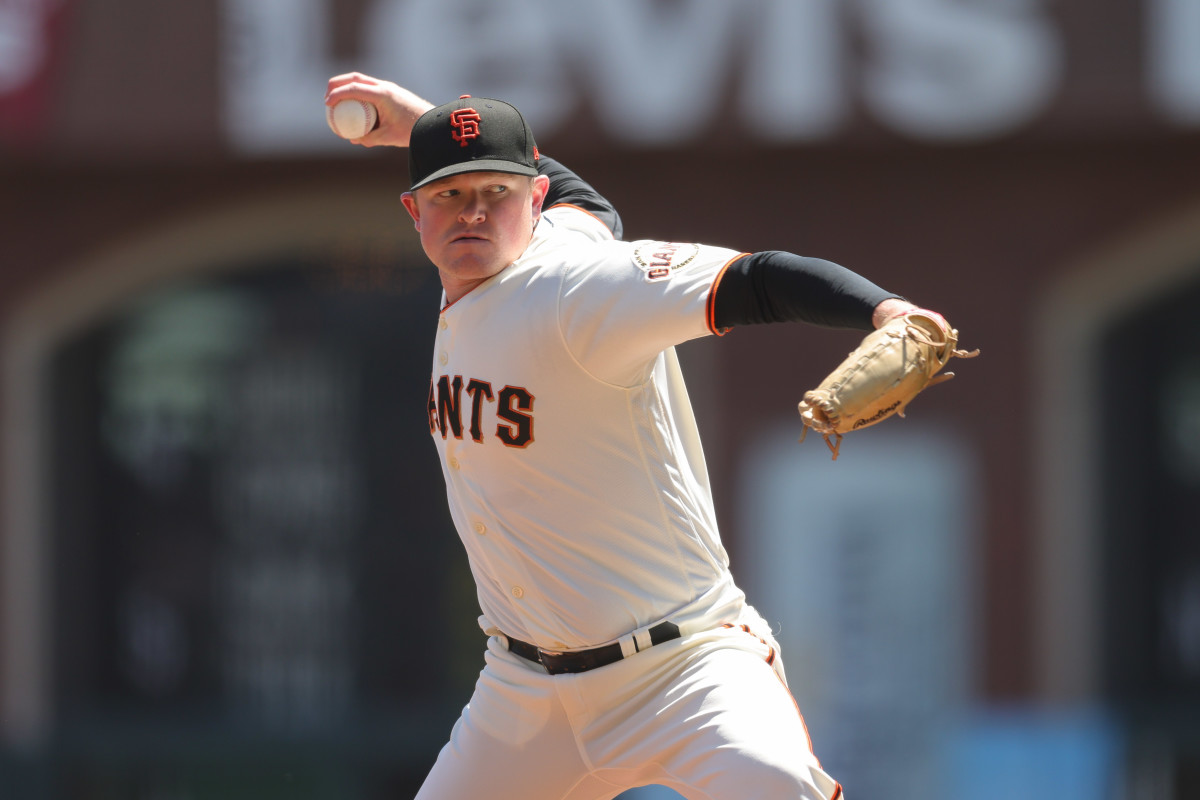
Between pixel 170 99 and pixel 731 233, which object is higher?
pixel 170 99

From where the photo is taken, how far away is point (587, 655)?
2678mm

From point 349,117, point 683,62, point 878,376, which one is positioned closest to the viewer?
point 878,376

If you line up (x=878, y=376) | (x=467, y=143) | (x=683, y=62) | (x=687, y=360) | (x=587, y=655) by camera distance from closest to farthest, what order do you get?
(x=878, y=376)
(x=467, y=143)
(x=587, y=655)
(x=683, y=62)
(x=687, y=360)

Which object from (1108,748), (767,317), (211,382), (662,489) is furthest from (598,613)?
(211,382)

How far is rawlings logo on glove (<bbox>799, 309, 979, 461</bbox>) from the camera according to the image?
205 cm

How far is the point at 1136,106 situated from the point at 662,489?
4408mm

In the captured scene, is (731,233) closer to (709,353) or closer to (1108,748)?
(709,353)

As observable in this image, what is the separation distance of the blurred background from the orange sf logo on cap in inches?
159

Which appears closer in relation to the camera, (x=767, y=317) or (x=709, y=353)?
(x=767, y=317)

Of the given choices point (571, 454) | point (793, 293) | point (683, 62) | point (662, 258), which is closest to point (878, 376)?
point (793, 293)

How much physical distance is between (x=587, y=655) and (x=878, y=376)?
90cm

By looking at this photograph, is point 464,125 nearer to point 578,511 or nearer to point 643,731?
point 578,511

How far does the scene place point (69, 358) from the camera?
24.6 feet

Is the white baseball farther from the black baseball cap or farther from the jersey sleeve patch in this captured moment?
the jersey sleeve patch
